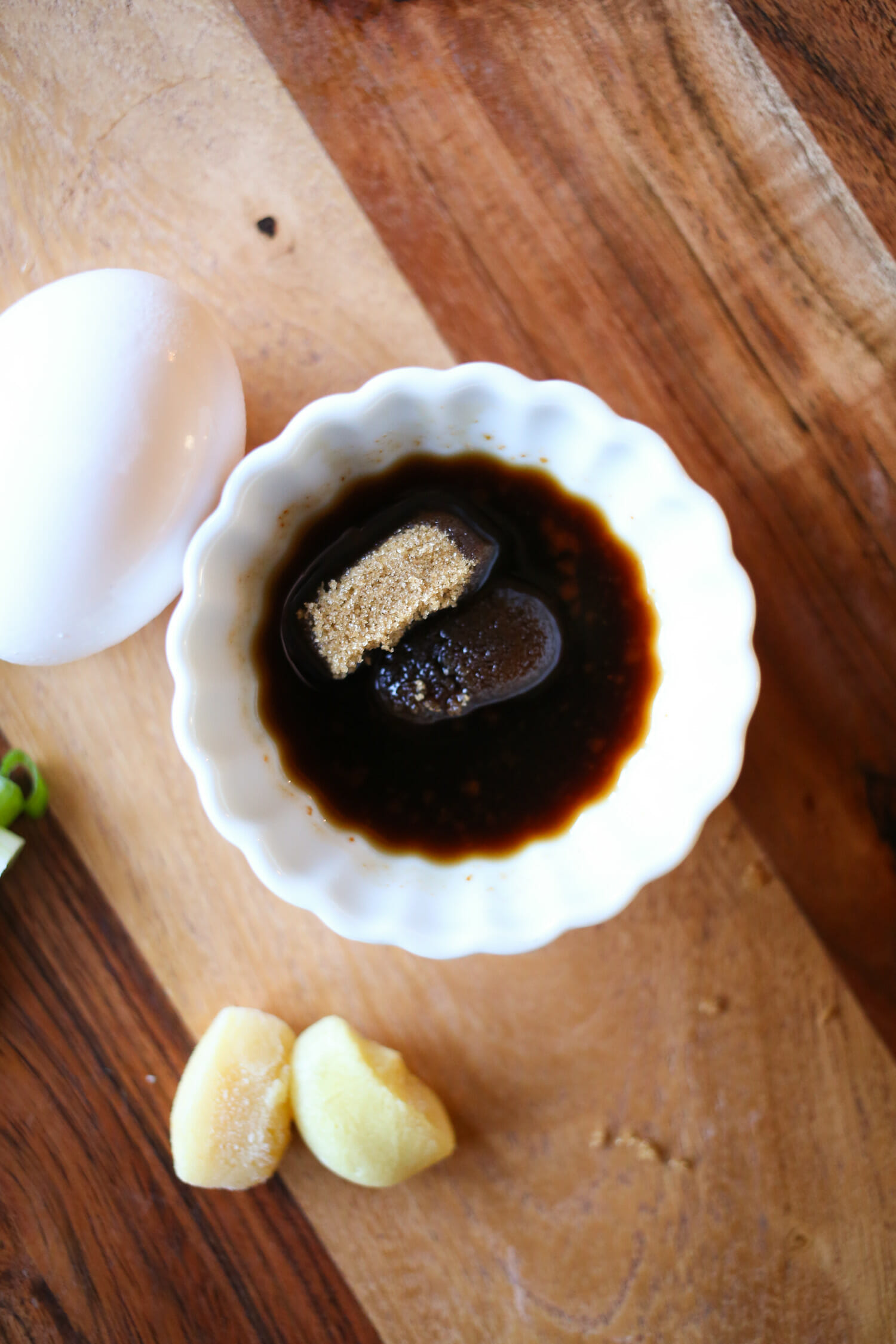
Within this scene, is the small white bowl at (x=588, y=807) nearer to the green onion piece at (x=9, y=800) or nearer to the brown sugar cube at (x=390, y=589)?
the brown sugar cube at (x=390, y=589)

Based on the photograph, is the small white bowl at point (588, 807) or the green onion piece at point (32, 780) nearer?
the small white bowl at point (588, 807)

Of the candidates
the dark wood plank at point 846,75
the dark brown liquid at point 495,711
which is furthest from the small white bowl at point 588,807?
the dark wood plank at point 846,75

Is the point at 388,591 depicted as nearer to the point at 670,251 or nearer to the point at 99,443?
the point at 99,443

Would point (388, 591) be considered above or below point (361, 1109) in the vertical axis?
above

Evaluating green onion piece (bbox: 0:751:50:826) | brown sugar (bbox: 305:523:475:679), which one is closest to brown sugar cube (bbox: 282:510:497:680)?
brown sugar (bbox: 305:523:475:679)

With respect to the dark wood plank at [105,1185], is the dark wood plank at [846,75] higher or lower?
higher

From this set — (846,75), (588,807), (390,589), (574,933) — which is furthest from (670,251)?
(574,933)
